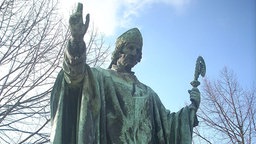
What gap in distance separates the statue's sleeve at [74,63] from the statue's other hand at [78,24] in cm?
7

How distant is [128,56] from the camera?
446 centimetres

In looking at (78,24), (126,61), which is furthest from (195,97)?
(78,24)

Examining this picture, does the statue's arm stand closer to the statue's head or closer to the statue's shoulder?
the statue's shoulder

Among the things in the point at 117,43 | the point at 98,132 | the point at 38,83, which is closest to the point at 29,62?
the point at 38,83

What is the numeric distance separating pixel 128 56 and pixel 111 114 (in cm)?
66

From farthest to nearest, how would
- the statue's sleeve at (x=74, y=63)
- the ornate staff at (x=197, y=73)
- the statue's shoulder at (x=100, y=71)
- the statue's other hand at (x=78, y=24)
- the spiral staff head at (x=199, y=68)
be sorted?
1. the spiral staff head at (x=199, y=68)
2. the ornate staff at (x=197, y=73)
3. the statue's shoulder at (x=100, y=71)
4. the statue's sleeve at (x=74, y=63)
5. the statue's other hand at (x=78, y=24)

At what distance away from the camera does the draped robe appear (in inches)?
152

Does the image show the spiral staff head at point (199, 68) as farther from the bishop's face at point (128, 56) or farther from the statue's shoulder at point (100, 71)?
the statue's shoulder at point (100, 71)

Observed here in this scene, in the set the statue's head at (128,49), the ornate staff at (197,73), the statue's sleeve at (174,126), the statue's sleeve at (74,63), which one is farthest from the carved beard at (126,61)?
the statue's sleeve at (74,63)

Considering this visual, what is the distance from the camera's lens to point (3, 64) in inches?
367

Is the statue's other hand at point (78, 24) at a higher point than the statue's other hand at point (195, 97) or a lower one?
higher

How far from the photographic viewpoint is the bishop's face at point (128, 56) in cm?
446

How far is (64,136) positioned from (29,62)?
5.96 meters

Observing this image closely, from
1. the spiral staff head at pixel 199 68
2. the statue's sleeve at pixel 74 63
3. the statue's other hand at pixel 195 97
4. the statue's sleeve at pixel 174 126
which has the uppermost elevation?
the spiral staff head at pixel 199 68
